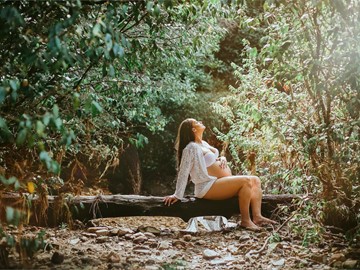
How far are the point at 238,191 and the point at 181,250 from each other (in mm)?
1205

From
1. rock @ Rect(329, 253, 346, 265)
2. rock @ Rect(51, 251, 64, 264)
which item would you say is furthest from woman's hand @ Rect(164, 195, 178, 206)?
rock @ Rect(329, 253, 346, 265)

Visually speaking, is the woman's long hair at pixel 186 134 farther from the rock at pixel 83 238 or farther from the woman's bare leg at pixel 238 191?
the rock at pixel 83 238

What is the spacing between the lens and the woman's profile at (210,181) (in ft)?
17.8

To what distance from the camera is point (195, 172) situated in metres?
5.60

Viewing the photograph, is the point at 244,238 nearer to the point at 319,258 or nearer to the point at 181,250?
the point at 181,250

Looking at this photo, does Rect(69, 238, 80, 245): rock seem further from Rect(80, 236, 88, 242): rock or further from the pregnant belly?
A: the pregnant belly

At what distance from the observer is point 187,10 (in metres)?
4.42

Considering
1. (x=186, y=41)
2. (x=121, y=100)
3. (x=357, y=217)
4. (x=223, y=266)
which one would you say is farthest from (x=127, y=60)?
(x=357, y=217)

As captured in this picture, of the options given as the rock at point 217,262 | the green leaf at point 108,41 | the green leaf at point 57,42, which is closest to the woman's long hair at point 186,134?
the rock at point 217,262

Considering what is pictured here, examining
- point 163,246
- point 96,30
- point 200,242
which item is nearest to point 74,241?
point 163,246

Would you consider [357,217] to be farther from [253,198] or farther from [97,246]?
[97,246]

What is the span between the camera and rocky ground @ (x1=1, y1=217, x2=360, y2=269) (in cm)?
385

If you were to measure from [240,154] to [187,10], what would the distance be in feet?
19.2

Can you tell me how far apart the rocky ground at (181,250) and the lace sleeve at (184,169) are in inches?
20.4
